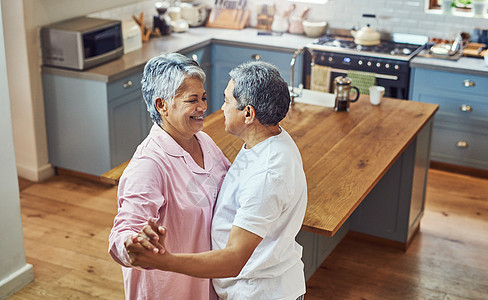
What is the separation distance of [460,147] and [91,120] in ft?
10.0

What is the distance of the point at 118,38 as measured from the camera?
17.4 ft

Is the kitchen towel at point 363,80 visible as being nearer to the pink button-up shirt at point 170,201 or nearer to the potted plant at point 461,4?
the potted plant at point 461,4

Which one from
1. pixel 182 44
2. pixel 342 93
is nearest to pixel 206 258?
pixel 342 93

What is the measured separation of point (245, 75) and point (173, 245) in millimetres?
651

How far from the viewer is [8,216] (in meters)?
3.54

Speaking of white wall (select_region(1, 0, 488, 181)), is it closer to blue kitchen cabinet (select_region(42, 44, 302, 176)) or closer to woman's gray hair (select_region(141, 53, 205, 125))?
blue kitchen cabinet (select_region(42, 44, 302, 176))

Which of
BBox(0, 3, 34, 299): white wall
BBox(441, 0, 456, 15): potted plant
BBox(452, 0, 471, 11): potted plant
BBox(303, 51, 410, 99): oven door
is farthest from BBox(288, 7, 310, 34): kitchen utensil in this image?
BBox(0, 3, 34, 299): white wall

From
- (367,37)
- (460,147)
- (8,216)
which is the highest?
(367,37)

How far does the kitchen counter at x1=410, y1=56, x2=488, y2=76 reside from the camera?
5.15 metres

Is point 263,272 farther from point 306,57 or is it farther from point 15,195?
point 306,57

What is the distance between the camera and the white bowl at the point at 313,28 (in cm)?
622

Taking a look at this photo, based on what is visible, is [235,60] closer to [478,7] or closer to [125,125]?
[125,125]

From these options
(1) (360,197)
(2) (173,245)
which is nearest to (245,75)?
(2) (173,245)

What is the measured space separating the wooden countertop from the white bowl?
203cm
